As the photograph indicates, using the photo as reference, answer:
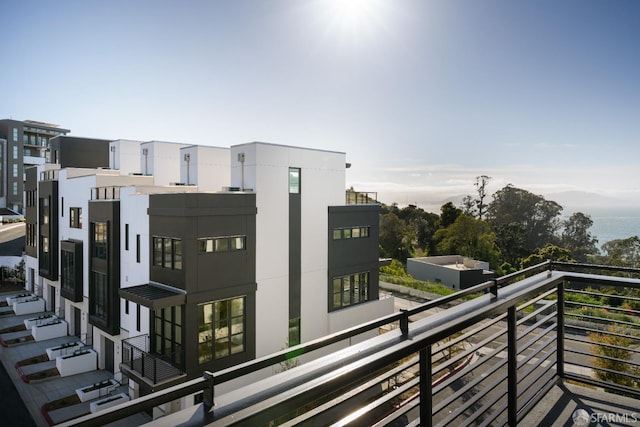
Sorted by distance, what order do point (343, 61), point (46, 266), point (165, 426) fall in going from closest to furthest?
1. point (165, 426)
2. point (343, 61)
3. point (46, 266)

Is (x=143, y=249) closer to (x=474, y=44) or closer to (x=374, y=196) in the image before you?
(x=374, y=196)

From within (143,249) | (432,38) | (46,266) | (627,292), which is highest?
(432,38)

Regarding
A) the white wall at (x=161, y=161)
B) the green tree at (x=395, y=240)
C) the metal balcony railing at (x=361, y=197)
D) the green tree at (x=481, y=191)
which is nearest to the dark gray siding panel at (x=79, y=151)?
the white wall at (x=161, y=161)

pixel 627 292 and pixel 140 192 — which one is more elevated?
pixel 140 192

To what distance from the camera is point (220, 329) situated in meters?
11.2

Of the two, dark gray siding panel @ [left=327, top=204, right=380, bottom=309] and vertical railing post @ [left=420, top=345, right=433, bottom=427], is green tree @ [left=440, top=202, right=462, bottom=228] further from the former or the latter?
vertical railing post @ [left=420, top=345, right=433, bottom=427]

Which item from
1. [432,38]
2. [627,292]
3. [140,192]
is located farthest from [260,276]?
[627,292]

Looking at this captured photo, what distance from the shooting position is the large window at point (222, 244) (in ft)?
35.7

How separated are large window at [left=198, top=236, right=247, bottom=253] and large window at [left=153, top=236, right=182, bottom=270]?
0.63m

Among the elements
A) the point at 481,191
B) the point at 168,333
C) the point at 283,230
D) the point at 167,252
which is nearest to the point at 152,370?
the point at 168,333

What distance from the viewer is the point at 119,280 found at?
1362cm

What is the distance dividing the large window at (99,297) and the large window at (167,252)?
12.0 ft

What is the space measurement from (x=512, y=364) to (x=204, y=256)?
9.58 meters

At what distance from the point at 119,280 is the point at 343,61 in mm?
12990
